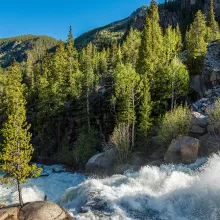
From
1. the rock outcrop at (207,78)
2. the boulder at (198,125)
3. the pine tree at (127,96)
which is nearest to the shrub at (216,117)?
the boulder at (198,125)

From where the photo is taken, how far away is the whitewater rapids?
56.9 ft

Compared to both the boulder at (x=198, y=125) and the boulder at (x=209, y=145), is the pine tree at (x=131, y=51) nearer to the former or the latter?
the boulder at (x=198, y=125)

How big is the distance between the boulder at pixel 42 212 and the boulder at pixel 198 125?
735 inches

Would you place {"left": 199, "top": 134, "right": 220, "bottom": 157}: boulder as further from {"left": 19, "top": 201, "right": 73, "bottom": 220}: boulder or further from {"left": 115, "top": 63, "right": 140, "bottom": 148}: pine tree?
{"left": 19, "top": 201, "right": 73, "bottom": 220}: boulder

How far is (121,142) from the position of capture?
32.2m

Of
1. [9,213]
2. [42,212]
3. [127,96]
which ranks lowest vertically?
[42,212]

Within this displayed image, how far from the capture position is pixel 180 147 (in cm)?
2761

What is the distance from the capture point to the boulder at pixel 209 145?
90.2ft

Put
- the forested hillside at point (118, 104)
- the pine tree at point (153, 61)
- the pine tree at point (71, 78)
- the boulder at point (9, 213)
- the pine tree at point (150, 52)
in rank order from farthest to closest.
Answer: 1. the pine tree at point (71, 78)
2. the pine tree at point (150, 52)
3. the pine tree at point (153, 61)
4. the forested hillside at point (118, 104)
5. the boulder at point (9, 213)

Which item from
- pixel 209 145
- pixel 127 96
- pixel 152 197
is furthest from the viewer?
pixel 127 96

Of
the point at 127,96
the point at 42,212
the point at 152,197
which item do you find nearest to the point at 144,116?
Answer: the point at 127,96

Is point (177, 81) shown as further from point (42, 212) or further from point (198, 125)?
point (42, 212)

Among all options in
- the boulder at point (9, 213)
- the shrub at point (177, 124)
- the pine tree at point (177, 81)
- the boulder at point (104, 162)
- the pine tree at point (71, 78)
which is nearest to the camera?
the boulder at point (9, 213)

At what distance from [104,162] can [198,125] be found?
12.5 metres
